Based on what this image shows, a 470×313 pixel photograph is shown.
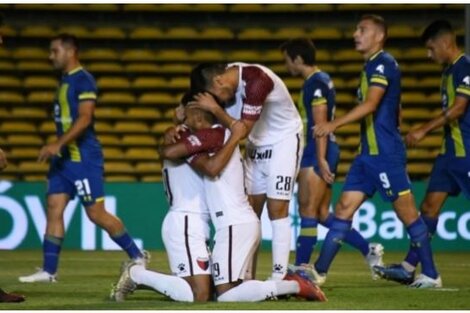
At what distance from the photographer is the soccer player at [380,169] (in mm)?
9422

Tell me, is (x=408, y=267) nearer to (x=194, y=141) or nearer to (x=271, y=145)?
(x=271, y=145)

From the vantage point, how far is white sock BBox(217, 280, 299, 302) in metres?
7.84

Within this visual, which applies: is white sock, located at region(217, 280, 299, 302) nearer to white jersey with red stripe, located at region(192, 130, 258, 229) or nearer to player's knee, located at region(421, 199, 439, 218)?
white jersey with red stripe, located at region(192, 130, 258, 229)

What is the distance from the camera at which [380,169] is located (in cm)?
944

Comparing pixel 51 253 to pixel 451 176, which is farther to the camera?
pixel 51 253

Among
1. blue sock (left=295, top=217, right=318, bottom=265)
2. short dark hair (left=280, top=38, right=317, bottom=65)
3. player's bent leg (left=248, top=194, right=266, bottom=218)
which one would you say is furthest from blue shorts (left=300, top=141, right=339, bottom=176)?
player's bent leg (left=248, top=194, right=266, bottom=218)

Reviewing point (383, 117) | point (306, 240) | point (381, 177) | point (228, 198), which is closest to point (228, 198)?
point (228, 198)

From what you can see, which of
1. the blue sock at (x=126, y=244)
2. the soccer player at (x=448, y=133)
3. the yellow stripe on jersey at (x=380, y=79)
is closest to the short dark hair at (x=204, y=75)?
the yellow stripe on jersey at (x=380, y=79)

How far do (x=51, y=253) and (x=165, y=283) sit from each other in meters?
2.52

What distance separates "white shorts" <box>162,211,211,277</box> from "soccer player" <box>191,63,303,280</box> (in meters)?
0.78

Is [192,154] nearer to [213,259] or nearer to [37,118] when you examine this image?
[213,259]

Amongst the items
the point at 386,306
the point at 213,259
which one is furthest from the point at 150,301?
the point at 386,306

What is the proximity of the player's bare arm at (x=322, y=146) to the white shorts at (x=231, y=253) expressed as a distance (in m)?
1.87

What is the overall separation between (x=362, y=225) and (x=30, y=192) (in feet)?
11.6
